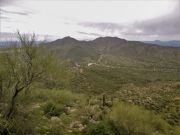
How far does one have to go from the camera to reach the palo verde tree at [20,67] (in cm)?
1560

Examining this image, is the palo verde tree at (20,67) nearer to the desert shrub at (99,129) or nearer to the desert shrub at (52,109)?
the desert shrub at (99,129)

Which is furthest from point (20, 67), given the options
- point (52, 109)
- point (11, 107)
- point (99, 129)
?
point (52, 109)

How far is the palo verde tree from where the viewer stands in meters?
15.6

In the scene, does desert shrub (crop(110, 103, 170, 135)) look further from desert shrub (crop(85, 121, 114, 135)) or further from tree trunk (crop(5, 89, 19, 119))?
tree trunk (crop(5, 89, 19, 119))

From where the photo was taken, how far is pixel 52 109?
2217cm

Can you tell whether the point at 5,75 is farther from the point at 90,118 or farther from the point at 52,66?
the point at 90,118

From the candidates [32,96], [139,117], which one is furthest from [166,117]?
[32,96]

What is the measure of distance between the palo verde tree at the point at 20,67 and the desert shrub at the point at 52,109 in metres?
5.88

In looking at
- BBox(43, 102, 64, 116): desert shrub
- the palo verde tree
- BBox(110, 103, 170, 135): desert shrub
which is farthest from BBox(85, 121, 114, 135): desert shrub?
BBox(43, 102, 64, 116): desert shrub

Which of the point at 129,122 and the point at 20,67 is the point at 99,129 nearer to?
the point at 129,122

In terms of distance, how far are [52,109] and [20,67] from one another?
7.51m

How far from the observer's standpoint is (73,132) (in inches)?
706

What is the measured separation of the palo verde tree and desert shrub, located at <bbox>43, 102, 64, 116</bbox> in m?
5.88

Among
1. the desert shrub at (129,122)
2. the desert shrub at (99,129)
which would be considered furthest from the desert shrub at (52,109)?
the desert shrub at (129,122)
